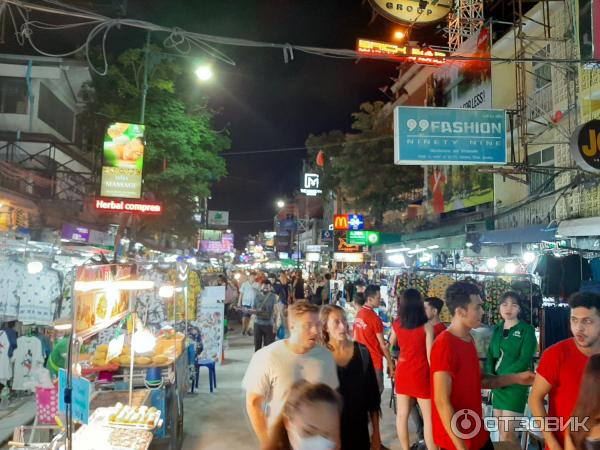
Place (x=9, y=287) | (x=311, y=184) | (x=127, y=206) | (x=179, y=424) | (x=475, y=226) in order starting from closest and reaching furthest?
(x=179, y=424) < (x=9, y=287) < (x=475, y=226) < (x=127, y=206) < (x=311, y=184)

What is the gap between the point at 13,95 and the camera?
58.9ft

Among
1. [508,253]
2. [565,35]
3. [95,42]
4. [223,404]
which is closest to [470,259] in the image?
[508,253]

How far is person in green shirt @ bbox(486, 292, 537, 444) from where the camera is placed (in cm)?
514

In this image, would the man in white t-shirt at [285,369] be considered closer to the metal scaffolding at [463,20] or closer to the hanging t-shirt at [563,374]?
the hanging t-shirt at [563,374]

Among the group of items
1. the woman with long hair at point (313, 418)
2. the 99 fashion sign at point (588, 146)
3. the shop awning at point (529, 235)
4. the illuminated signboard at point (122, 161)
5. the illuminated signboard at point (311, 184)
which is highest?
the illuminated signboard at point (311, 184)

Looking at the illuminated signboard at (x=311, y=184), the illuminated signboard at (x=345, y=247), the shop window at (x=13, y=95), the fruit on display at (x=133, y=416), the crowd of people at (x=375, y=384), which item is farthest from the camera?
the illuminated signboard at (x=311, y=184)

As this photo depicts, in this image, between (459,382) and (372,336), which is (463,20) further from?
(459,382)

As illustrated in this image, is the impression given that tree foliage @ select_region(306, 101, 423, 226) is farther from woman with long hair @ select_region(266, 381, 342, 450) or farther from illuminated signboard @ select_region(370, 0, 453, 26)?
woman with long hair @ select_region(266, 381, 342, 450)

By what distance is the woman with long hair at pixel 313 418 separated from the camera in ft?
7.03

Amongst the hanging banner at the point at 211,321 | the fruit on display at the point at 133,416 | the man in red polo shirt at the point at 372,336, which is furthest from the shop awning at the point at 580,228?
the fruit on display at the point at 133,416

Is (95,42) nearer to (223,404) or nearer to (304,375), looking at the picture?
(223,404)

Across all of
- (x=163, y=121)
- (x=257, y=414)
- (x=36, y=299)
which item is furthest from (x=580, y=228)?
(x=163, y=121)

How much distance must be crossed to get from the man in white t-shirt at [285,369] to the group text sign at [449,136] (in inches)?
222

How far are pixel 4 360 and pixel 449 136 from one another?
8.72 meters
